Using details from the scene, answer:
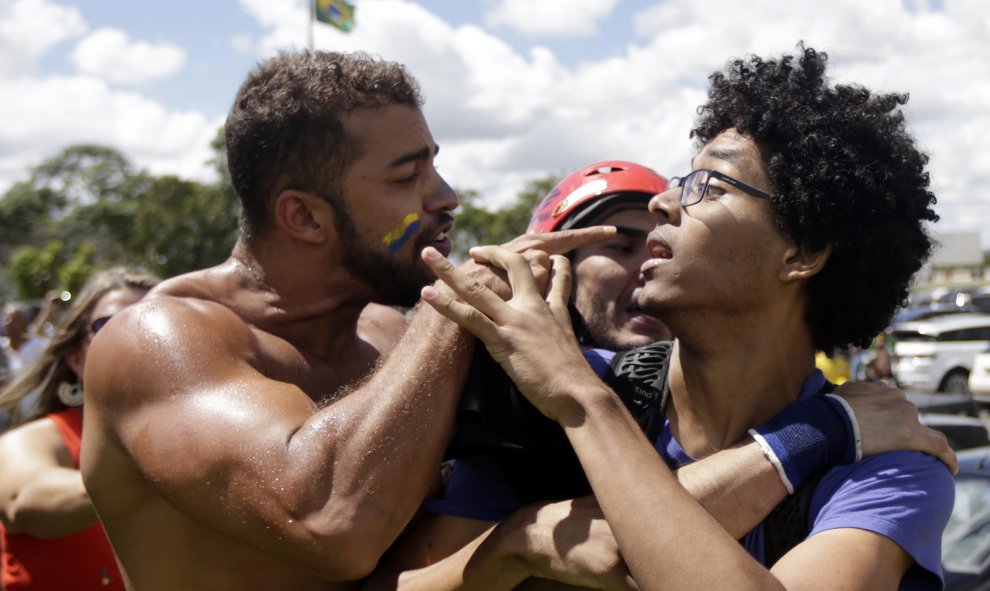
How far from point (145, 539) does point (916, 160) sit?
7.17ft

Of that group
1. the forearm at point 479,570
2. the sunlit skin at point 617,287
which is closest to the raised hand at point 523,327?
the forearm at point 479,570

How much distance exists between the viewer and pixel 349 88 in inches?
106

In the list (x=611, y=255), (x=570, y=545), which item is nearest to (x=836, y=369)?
(x=611, y=255)

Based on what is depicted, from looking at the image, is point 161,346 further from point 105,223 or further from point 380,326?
point 105,223

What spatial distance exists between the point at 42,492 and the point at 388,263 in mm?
2017

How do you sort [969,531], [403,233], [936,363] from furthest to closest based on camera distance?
[936,363] < [969,531] < [403,233]

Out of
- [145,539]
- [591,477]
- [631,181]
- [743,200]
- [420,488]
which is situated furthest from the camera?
[631,181]

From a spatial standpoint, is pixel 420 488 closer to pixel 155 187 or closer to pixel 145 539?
pixel 145 539

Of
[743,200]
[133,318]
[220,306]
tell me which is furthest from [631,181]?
[133,318]

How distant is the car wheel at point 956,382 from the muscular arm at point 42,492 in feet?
Answer: 60.9

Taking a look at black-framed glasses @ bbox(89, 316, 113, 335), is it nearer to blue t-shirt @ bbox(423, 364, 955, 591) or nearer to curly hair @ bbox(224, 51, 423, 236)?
curly hair @ bbox(224, 51, 423, 236)

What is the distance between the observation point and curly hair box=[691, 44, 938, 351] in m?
2.32

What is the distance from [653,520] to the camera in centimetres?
186

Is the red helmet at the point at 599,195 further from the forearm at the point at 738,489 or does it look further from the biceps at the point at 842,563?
the biceps at the point at 842,563
